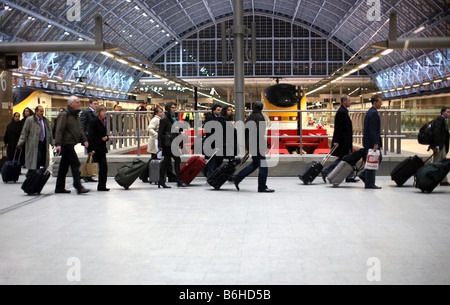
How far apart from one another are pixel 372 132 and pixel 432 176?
53.2 inches

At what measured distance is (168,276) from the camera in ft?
14.7

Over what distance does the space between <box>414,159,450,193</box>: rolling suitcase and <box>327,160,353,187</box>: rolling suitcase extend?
1.40 m

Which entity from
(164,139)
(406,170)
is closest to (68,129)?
(164,139)

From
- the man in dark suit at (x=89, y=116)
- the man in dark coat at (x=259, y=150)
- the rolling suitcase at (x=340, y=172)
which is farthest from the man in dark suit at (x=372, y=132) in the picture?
the man in dark suit at (x=89, y=116)

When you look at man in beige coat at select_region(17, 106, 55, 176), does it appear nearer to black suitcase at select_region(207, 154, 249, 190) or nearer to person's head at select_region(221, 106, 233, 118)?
black suitcase at select_region(207, 154, 249, 190)

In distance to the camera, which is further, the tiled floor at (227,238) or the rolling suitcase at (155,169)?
the rolling suitcase at (155,169)

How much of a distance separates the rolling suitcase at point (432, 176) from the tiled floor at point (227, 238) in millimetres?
226

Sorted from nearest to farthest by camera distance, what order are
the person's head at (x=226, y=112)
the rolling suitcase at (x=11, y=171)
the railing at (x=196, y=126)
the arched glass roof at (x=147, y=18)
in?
the person's head at (x=226, y=112), the rolling suitcase at (x=11, y=171), the railing at (x=196, y=126), the arched glass roof at (x=147, y=18)

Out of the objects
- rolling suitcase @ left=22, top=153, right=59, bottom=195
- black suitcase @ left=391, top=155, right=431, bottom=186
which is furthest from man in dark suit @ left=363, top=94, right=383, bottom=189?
rolling suitcase @ left=22, top=153, right=59, bottom=195

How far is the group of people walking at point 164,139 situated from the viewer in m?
9.83

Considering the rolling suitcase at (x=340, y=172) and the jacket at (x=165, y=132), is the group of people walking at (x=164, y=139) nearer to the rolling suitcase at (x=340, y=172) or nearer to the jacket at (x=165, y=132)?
the jacket at (x=165, y=132)

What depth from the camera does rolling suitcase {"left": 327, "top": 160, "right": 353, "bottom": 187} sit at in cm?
1039
